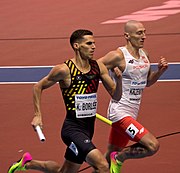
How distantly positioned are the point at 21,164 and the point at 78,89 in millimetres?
1465

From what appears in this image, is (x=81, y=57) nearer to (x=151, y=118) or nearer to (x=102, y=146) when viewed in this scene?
(x=102, y=146)

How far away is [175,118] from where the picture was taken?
11875mm

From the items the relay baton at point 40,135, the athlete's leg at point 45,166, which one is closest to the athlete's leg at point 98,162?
the relay baton at point 40,135

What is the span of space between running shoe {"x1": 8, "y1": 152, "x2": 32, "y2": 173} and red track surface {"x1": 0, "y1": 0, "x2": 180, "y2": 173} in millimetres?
665

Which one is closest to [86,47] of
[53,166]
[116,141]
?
[116,141]

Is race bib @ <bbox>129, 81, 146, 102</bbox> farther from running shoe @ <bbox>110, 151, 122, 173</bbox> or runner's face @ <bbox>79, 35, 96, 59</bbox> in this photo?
runner's face @ <bbox>79, 35, 96, 59</bbox>

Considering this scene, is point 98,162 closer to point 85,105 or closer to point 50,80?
point 85,105

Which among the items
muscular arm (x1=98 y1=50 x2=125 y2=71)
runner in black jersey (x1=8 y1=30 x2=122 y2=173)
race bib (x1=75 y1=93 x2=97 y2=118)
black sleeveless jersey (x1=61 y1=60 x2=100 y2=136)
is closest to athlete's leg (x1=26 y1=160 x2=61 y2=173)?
runner in black jersey (x1=8 y1=30 x2=122 y2=173)

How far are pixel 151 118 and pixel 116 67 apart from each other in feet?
10.3

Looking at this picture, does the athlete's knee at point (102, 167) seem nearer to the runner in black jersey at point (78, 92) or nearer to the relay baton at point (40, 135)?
the runner in black jersey at point (78, 92)

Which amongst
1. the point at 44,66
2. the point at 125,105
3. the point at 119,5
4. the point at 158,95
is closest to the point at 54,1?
the point at 119,5

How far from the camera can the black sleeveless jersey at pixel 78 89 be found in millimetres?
8406

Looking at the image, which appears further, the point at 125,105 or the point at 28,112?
the point at 28,112

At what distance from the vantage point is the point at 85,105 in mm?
8398
